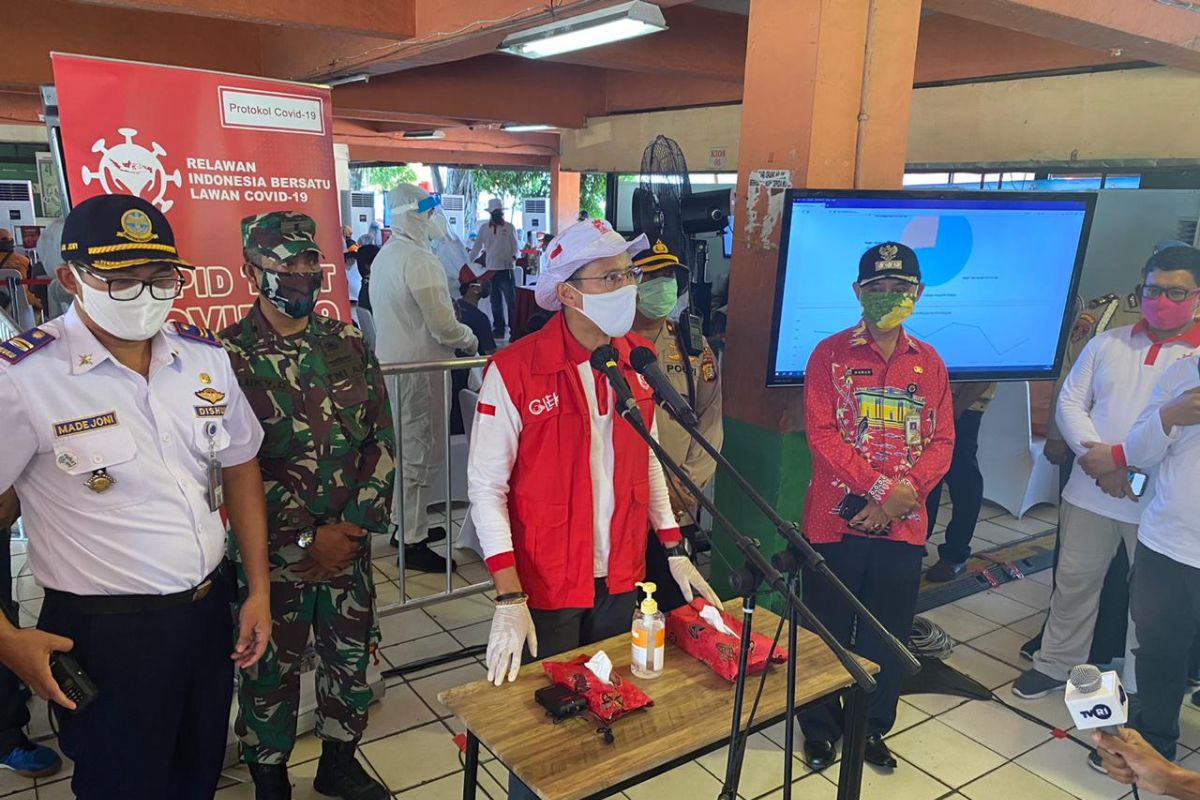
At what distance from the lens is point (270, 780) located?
2.32 m

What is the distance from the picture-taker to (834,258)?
9.93 ft

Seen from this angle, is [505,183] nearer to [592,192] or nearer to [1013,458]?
[592,192]

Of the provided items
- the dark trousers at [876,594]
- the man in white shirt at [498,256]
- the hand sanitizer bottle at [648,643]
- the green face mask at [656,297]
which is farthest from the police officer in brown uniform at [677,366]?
the man in white shirt at [498,256]

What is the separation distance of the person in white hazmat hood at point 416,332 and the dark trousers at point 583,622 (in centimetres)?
222

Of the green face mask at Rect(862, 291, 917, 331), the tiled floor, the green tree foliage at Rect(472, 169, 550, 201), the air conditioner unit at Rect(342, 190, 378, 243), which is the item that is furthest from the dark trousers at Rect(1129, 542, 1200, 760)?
the green tree foliage at Rect(472, 169, 550, 201)

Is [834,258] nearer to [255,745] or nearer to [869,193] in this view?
[869,193]

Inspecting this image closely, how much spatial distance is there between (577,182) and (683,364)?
9916 mm

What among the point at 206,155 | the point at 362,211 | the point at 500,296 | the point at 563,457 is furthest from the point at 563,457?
the point at 362,211

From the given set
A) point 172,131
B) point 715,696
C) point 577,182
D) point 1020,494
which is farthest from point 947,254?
point 577,182

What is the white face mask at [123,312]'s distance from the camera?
169cm

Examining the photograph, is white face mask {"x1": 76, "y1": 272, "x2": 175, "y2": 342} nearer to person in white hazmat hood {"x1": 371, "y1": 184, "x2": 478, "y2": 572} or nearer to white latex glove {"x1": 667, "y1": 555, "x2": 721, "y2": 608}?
white latex glove {"x1": 667, "y1": 555, "x2": 721, "y2": 608}

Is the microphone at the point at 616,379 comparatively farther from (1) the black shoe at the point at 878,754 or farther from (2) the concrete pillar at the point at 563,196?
(2) the concrete pillar at the point at 563,196

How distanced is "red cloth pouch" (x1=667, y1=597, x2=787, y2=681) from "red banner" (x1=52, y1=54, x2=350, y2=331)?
186 centimetres

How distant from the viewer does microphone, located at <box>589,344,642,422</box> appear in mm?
1589
